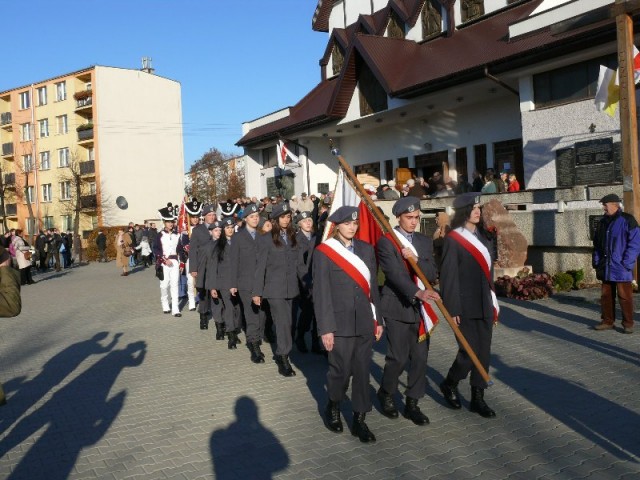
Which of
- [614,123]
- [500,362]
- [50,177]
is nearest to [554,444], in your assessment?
[500,362]

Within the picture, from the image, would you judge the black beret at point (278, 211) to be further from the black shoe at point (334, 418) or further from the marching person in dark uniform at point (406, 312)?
the black shoe at point (334, 418)

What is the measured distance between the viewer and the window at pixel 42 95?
57856mm

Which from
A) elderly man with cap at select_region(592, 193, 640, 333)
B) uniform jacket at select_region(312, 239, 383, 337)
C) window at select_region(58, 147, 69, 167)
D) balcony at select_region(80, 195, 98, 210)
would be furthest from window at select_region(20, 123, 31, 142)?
uniform jacket at select_region(312, 239, 383, 337)

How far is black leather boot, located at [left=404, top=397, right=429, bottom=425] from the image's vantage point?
581 centimetres

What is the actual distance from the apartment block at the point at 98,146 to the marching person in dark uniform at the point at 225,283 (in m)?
42.4

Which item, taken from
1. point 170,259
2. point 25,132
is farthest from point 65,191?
point 170,259

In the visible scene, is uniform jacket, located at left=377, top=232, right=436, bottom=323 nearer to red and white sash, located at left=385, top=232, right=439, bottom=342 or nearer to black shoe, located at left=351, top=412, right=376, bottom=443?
red and white sash, located at left=385, top=232, right=439, bottom=342

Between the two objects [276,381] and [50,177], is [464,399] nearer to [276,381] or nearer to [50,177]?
[276,381]

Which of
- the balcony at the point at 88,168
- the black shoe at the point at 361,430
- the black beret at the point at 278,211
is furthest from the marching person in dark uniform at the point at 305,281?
the balcony at the point at 88,168

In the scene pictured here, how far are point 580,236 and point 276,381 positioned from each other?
8.22m

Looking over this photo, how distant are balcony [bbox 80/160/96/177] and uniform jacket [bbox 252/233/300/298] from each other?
4877cm

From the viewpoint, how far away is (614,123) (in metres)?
15.2

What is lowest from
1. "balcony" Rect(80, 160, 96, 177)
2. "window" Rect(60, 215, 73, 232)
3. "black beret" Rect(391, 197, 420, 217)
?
"black beret" Rect(391, 197, 420, 217)

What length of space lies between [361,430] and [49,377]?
15.4 ft
